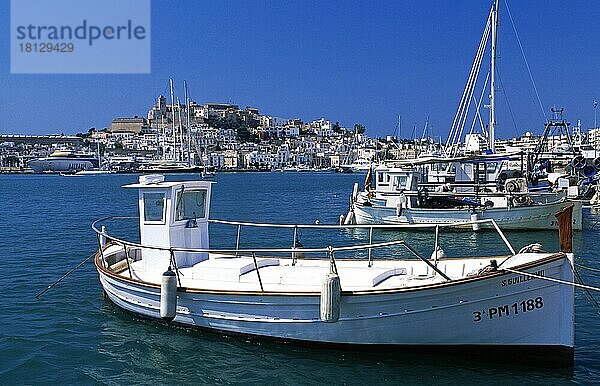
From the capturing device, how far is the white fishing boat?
10.0m

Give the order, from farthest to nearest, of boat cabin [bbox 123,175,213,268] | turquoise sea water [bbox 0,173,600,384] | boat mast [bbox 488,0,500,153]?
boat mast [bbox 488,0,500,153], boat cabin [bbox 123,175,213,268], turquoise sea water [bbox 0,173,600,384]

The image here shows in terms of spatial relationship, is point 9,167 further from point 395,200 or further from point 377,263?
point 377,263

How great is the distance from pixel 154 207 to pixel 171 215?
1.58 ft

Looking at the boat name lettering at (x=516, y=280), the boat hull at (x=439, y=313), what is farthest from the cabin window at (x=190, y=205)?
the boat name lettering at (x=516, y=280)

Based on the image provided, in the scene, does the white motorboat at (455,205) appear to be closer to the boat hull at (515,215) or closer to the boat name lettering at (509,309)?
the boat hull at (515,215)

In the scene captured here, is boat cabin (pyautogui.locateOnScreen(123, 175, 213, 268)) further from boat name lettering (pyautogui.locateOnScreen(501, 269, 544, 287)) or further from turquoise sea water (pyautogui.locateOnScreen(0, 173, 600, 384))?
boat name lettering (pyautogui.locateOnScreen(501, 269, 544, 287))

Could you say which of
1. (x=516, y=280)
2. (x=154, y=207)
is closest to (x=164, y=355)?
(x=154, y=207)

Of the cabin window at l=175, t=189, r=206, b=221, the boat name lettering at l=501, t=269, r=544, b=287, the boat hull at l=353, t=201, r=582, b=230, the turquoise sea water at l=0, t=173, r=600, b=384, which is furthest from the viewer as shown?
the boat hull at l=353, t=201, r=582, b=230

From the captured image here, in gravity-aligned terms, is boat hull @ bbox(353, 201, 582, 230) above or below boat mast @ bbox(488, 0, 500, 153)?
below

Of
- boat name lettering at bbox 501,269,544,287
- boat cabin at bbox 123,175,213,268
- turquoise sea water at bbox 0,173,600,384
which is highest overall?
boat cabin at bbox 123,175,213,268

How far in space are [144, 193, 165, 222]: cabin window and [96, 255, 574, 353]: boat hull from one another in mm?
2794

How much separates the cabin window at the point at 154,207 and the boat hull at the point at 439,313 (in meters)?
2.79

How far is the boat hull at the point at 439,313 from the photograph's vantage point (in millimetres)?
9992

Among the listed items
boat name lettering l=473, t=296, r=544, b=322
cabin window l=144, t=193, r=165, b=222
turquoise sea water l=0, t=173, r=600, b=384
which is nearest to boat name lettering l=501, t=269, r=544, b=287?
boat name lettering l=473, t=296, r=544, b=322
